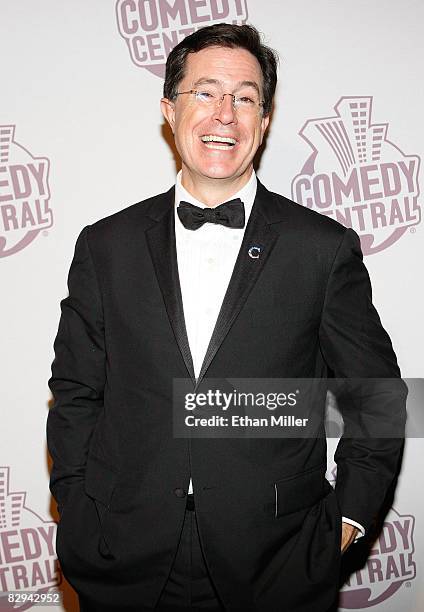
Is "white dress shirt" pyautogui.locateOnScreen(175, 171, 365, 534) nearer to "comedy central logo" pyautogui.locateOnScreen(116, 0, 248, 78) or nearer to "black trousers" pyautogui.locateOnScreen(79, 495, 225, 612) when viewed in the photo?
"black trousers" pyautogui.locateOnScreen(79, 495, 225, 612)

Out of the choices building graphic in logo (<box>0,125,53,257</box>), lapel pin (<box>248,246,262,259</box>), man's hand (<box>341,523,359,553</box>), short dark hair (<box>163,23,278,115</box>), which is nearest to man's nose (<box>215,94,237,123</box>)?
short dark hair (<box>163,23,278,115</box>)

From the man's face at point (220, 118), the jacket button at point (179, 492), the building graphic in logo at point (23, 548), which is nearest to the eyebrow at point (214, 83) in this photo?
the man's face at point (220, 118)

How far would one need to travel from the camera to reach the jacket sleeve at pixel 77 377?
219 centimetres

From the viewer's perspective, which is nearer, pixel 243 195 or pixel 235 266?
pixel 235 266

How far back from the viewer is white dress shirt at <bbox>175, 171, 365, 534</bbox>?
6.76ft

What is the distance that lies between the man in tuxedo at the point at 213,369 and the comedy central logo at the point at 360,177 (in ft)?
1.43

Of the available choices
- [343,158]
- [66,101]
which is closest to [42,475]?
[66,101]

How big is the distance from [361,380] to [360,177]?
79cm

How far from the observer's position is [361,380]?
7.01ft

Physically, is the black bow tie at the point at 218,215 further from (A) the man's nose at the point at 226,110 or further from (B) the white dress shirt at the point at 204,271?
(A) the man's nose at the point at 226,110

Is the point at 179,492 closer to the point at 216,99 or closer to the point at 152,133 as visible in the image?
the point at 216,99

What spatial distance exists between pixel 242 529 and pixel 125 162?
124cm

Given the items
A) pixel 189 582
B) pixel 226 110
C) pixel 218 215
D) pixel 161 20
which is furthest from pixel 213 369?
pixel 161 20

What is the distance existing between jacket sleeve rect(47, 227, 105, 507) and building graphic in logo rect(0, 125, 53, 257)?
45cm
